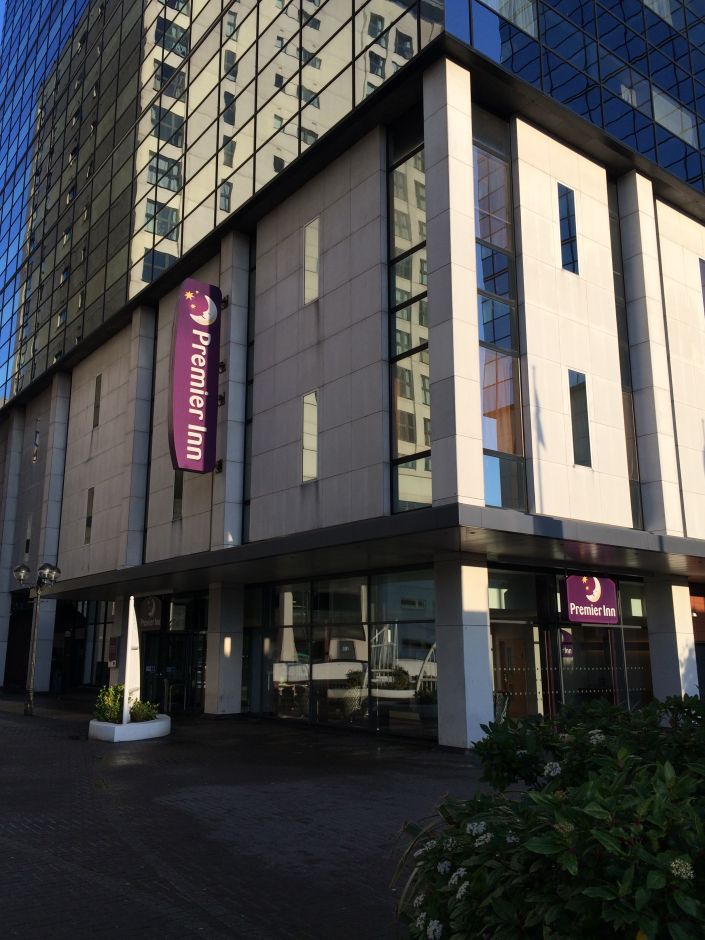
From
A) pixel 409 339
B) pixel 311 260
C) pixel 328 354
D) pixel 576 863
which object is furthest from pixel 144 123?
pixel 576 863

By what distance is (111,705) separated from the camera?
1823cm

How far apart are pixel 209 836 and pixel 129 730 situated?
9.75 m

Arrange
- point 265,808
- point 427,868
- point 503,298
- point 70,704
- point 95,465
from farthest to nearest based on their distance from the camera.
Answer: point 95,465
point 70,704
point 503,298
point 265,808
point 427,868

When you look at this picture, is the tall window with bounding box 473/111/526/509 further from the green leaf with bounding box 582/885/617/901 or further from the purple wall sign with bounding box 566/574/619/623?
the green leaf with bounding box 582/885/617/901

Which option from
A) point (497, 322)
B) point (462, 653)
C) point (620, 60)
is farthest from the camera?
point (620, 60)

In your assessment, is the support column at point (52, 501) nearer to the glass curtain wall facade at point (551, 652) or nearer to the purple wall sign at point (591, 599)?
the glass curtain wall facade at point (551, 652)

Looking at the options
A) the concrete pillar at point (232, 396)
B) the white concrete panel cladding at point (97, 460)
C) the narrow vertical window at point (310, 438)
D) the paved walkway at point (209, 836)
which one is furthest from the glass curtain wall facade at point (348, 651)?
the white concrete panel cladding at point (97, 460)

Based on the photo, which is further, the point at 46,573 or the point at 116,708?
the point at 46,573

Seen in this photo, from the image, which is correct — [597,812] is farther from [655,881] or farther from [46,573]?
[46,573]

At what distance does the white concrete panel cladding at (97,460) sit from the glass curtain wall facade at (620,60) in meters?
17.3

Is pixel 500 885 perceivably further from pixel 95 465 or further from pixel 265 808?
pixel 95 465

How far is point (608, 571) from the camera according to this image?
20391mm

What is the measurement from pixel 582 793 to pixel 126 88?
3395 centimetres

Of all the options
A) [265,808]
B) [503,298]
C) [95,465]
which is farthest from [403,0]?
[95,465]
